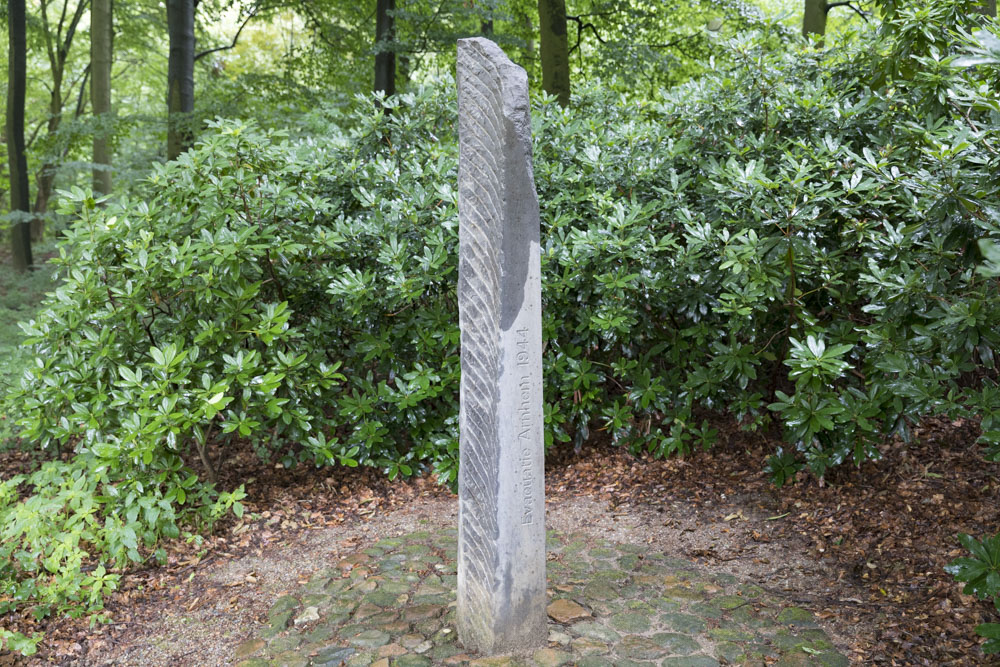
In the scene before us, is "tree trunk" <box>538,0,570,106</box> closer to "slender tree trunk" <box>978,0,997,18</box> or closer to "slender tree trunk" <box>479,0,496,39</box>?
"slender tree trunk" <box>479,0,496,39</box>

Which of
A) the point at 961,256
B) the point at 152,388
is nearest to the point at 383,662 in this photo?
the point at 152,388

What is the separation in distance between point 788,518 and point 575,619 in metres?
1.54

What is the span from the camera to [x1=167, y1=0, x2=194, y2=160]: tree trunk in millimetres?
8102

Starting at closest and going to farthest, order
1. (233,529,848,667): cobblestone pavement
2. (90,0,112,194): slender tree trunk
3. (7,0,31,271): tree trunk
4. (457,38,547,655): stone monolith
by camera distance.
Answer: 1. (457,38,547,655): stone monolith
2. (233,529,848,667): cobblestone pavement
3. (90,0,112,194): slender tree trunk
4. (7,0,31,271): tree trunk

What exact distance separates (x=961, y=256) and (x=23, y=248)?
1594 centimetres

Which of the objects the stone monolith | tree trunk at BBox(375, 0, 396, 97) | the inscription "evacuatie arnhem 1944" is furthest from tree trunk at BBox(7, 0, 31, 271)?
the inscription "evacuatie arnhem 1944"

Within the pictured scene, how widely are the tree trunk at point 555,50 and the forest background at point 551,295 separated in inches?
86.3

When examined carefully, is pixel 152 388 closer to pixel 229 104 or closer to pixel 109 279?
pixel 109 279

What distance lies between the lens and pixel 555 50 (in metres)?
8.02

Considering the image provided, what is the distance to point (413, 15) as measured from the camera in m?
9.48

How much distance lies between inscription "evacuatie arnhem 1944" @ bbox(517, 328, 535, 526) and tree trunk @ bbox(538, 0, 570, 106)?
5.89 metres

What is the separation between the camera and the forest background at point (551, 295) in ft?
12.2

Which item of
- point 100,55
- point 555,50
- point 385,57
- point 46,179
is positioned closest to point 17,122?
point 100,55

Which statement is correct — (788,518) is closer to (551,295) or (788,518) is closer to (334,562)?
(551,295)
